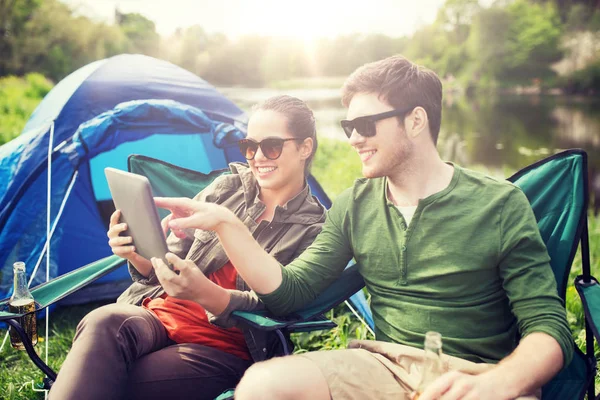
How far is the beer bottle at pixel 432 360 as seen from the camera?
3.43 ft

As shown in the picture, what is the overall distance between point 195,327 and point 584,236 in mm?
1321

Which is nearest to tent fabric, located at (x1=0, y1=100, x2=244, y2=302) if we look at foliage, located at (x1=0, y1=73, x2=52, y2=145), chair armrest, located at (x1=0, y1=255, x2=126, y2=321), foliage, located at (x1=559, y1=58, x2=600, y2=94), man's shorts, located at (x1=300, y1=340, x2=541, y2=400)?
chair armrest, located at (x1=0, y1=255, x2=126, y2=321)

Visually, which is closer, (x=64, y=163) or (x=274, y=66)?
(x=64, y=163)

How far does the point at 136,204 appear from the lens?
5.01ft

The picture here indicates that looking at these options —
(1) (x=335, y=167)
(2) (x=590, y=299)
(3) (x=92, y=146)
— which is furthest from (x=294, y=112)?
(1) (x=335, y=167)

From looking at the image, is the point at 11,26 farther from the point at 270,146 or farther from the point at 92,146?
the point at 270,146

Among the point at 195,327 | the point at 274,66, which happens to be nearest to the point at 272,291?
the point at 195,327

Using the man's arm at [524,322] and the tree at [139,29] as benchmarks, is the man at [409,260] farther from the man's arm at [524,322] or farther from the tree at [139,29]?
the tree at [139,29]

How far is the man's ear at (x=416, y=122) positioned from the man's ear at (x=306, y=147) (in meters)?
0.49

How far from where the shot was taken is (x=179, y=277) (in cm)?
146

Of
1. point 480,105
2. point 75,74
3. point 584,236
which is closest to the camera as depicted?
point 584,236

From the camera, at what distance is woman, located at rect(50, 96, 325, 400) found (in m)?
1.48

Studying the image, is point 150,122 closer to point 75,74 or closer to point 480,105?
point 75,74

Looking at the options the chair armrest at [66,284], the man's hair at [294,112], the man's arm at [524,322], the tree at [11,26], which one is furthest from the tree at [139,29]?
the man's arm at [524,322]
